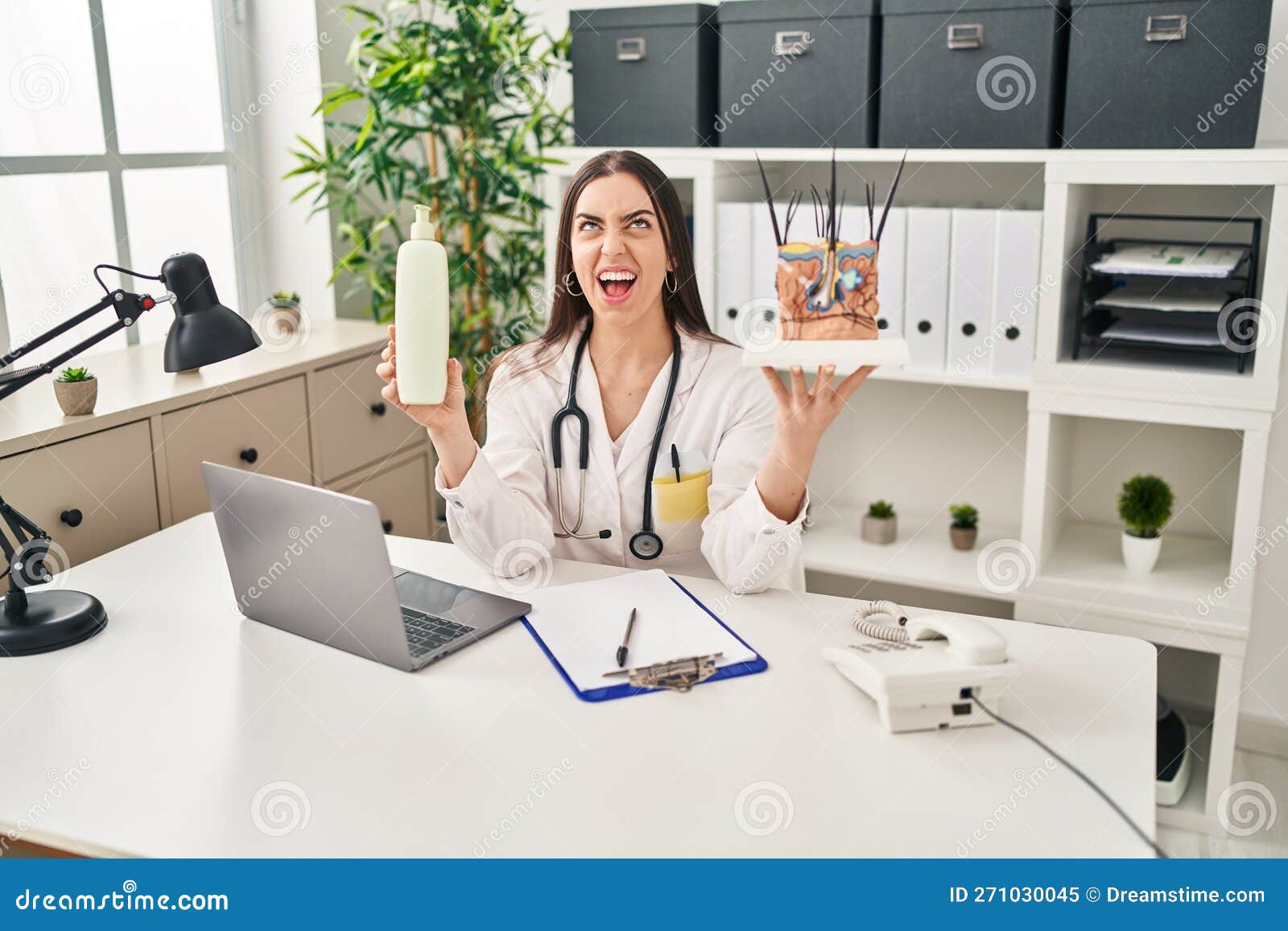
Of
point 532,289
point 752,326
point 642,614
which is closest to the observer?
point 642,614

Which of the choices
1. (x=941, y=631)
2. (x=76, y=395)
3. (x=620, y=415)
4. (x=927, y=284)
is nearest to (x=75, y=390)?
(x=76, y=395)

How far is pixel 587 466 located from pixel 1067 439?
128 cm

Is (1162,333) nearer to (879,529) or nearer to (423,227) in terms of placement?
(879,529)

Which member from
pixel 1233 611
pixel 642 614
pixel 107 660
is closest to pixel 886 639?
pixel 642 614

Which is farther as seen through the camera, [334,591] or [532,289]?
[532,289]

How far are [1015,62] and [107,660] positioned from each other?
1.99 meters

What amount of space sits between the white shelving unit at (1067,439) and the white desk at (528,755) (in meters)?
0.96

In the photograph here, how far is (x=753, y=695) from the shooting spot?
1365 mm

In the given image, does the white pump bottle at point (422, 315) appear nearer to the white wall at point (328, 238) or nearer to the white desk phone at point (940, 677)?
the white desk phone at point (940, 677)

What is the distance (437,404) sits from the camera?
5.23 ft

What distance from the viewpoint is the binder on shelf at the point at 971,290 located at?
2.39 metres

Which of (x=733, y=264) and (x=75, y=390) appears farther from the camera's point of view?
(x=733, y=264)

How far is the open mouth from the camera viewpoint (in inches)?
74.4

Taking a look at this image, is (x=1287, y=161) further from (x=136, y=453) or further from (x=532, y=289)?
(x=136, y=453)
